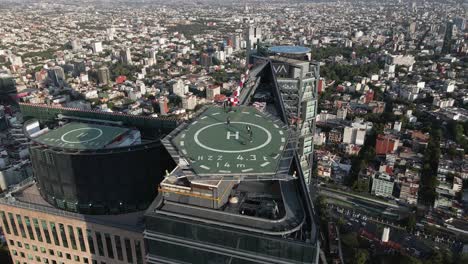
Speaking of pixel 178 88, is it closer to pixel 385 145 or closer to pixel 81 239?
pixel 385 145

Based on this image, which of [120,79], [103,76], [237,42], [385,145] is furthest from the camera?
[237,42]

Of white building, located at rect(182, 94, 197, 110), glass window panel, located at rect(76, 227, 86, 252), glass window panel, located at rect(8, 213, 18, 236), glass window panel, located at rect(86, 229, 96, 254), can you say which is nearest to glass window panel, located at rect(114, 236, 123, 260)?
glass window panel, located at rect(86, 229, 96, 254)

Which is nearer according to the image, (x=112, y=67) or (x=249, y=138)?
(x=249, y=138)

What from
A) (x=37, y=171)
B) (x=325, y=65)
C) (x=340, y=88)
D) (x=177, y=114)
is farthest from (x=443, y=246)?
(x=325, y=65)

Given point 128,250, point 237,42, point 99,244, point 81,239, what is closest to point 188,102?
point 81,239

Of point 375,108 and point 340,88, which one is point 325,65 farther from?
point 375,108

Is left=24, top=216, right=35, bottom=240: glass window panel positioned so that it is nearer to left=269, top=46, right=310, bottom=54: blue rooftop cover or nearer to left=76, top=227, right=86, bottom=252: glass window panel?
left=76, top=227, right=86, bottom=252: glass window panel

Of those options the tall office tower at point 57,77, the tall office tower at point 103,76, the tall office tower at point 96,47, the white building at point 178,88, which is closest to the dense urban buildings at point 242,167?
the white building at point 178,88
